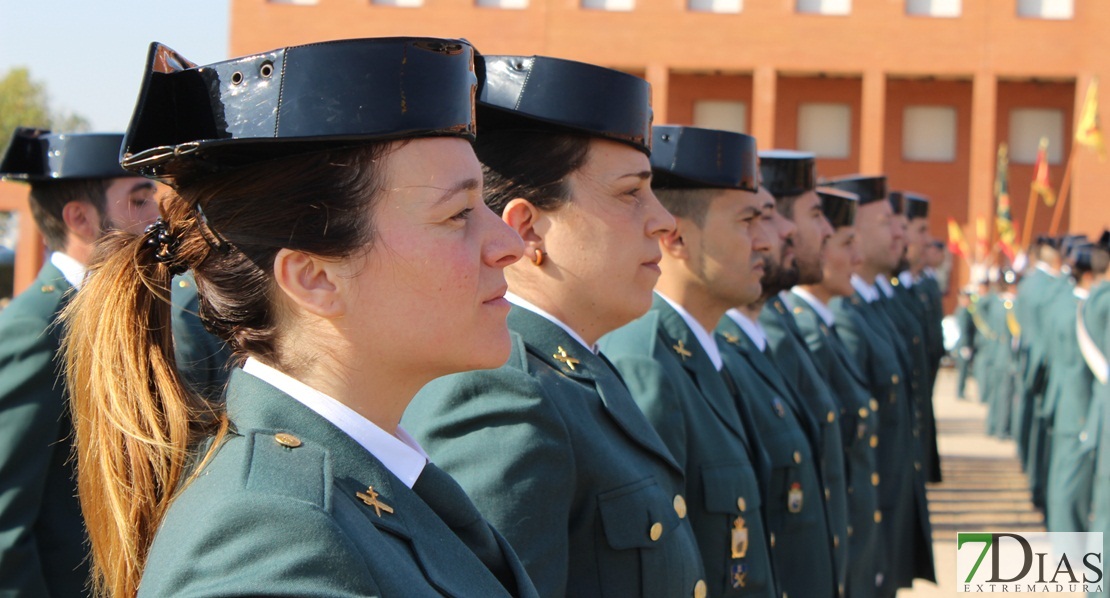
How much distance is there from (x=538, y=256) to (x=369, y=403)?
42.4 inches

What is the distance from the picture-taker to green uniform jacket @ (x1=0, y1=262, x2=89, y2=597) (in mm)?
3693

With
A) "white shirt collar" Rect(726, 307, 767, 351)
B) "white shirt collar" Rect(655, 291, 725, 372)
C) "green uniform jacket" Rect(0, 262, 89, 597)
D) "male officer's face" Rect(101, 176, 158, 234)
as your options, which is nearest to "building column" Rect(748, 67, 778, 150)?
"white shirt collar" Rect(726, 307, 767, 351)

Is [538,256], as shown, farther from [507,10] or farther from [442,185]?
[507,10]

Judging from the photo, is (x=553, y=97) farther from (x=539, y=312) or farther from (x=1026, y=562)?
(x=1026, y=562)

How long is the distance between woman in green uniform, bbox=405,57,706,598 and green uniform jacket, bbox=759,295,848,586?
66.6 inches

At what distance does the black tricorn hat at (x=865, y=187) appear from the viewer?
9.02 m

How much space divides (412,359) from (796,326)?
4002 millimetres

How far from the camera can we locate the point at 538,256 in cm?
296

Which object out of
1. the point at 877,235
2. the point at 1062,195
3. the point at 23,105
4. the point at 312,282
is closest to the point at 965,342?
the point at 1062,195

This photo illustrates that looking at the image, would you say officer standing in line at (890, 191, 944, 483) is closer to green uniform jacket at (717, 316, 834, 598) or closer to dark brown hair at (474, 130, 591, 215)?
green uniform jacket at (717, 316, 834, 598)

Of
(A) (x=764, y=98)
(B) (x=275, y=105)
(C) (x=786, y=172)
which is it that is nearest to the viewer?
(B) (x=275, y=105)

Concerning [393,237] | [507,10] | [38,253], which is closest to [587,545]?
[393,237]

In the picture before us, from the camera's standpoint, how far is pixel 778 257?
16.1 ft

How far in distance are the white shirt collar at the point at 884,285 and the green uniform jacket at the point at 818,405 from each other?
462cm
